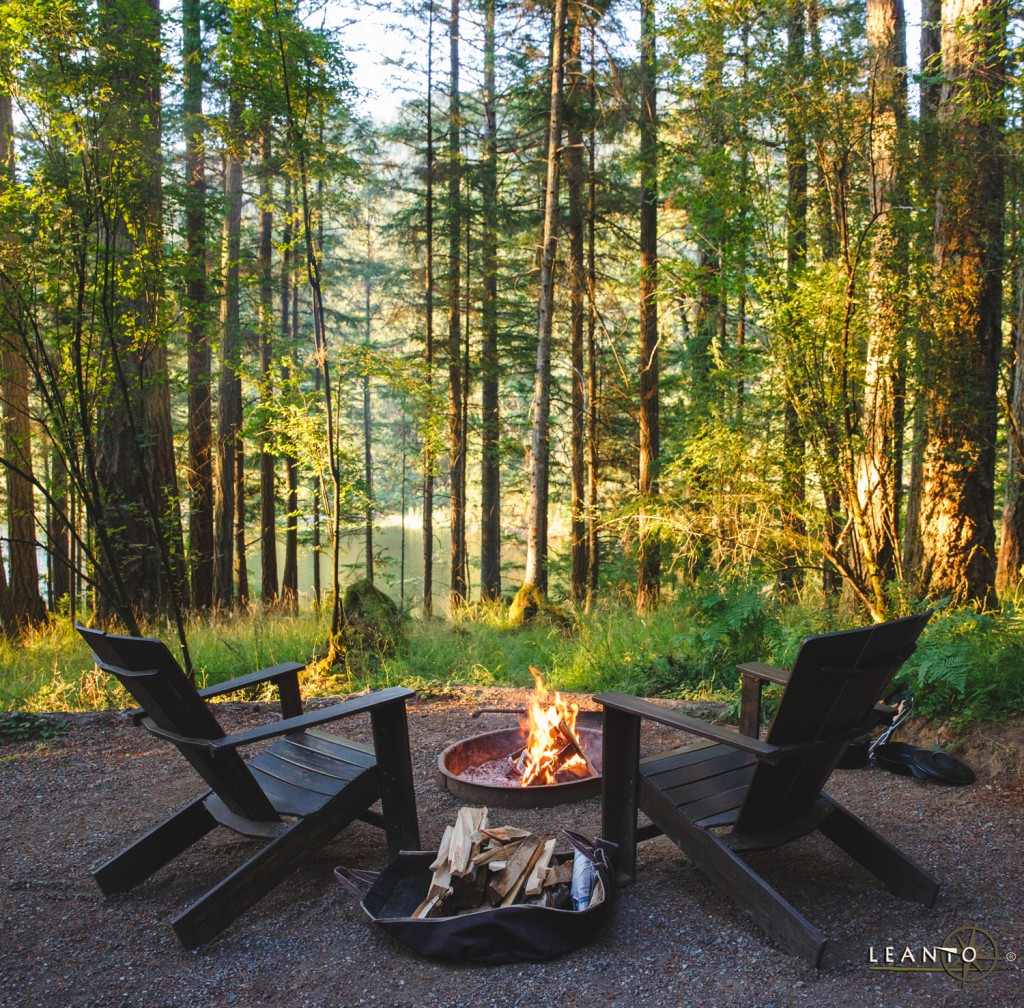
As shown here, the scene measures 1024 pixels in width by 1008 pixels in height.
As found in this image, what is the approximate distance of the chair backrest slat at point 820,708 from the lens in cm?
245

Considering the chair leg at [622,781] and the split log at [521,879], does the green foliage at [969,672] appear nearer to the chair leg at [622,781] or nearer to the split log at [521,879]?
the chair leg at [622,781]

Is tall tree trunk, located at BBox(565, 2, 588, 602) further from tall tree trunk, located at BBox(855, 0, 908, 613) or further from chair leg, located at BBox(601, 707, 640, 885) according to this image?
chair leg, located at BBox(601, 707, 640, 885)

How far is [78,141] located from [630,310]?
1228 centimetres

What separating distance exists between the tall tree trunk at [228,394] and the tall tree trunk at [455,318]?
3.56 metres

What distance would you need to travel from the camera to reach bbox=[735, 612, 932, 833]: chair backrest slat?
2453 mm

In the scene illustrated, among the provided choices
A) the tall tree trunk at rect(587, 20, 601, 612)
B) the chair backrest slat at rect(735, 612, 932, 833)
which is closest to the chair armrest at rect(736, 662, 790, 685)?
the chair backrest slat at rect(735, 612, 932, 833)

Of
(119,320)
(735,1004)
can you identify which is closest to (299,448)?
(119,320)

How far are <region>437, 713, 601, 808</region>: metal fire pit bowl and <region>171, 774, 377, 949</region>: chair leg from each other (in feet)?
2.84

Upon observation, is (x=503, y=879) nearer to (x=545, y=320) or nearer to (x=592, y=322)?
(x=545, y=320)

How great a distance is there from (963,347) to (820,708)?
3.98 m

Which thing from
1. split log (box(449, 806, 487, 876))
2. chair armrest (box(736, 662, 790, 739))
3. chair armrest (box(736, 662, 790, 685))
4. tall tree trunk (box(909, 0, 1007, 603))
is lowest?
split log (box(449, 806, 487, 876))

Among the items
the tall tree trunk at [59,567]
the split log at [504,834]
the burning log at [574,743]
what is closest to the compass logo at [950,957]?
the split log at [504,834]

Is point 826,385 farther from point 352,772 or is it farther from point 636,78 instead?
point 636,78

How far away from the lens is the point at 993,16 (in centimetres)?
482
